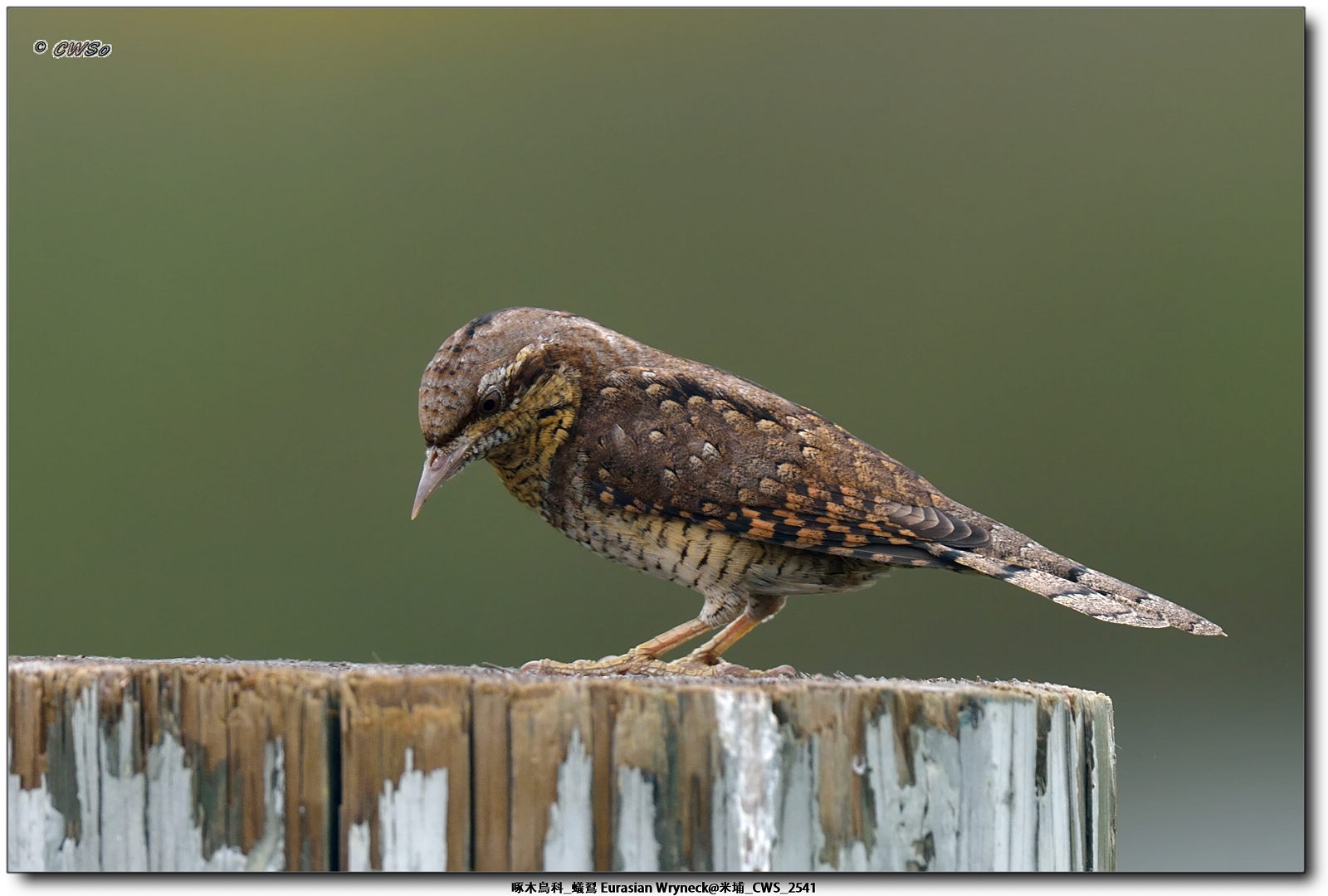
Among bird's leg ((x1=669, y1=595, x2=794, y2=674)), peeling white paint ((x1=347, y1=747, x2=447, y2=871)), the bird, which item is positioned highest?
the bird

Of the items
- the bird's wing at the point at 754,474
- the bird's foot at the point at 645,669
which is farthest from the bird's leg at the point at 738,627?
the bird's wing at the point at 754,474

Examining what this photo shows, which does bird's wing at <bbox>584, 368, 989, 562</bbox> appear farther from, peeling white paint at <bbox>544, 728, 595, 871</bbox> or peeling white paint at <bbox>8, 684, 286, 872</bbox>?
peeling white paint at <bbox>8, 684, 286, 872</bbox>

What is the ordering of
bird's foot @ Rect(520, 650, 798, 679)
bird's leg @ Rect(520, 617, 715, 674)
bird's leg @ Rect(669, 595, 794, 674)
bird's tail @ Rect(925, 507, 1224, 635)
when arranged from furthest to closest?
bird's leg @ Rect(669, 595, 794, 674), bird's tail @ Rect(925, 507, 1224, 635), bird's leg @ Rect(520, 617, 715, 674), bird's foot @ Rect(520, 650, 798, 679)

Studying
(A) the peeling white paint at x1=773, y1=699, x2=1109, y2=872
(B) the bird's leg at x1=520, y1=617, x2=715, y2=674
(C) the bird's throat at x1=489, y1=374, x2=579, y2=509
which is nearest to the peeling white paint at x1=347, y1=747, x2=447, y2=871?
(B) the bird's leg at x1=520, y1=617, x2=715, y2=674

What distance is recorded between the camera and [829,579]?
16.1ft

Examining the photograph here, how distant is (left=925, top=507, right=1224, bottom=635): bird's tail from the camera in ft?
14.3

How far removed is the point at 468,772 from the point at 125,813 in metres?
0.83

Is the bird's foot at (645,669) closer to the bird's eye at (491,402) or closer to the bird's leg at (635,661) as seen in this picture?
the bird's leg at (635,661)

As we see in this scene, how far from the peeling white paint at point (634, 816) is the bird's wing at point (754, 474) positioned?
149 cm

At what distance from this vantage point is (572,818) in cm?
327

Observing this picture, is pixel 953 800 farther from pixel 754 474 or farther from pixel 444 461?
pixel 444 461

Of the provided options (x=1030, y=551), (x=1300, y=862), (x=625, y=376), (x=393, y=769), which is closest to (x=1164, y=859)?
(x=1300, y=862)

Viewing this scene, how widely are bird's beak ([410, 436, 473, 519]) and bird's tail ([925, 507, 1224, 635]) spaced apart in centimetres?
159

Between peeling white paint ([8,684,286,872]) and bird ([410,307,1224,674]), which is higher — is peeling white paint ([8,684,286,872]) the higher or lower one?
the lower one
